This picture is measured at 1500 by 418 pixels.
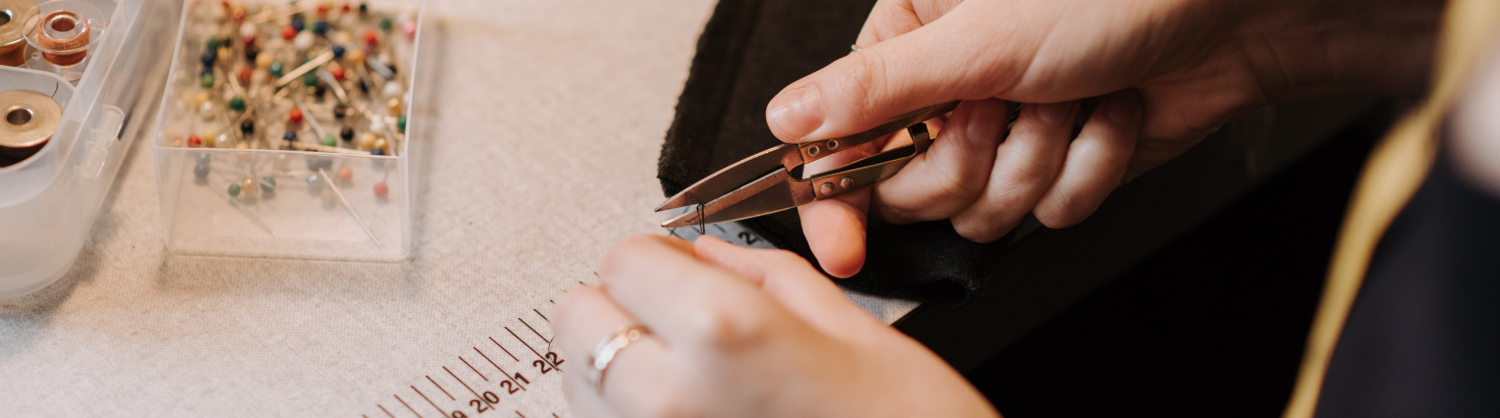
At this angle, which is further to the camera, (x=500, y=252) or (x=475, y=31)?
(x=475, y=31)

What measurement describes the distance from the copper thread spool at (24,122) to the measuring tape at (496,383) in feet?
1.05

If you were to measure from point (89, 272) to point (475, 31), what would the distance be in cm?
42

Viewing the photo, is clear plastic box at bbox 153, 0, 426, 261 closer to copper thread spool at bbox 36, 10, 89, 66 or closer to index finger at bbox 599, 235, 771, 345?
copper thread spool at bbox 36, 10, 89, 66

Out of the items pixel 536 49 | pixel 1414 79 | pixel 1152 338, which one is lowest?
pixel 1152 338

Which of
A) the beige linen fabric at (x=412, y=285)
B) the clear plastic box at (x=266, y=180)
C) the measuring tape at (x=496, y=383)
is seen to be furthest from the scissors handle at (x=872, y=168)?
the clear plastic box at (x=266, y=180)

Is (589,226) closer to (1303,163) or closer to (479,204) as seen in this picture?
(479,204)

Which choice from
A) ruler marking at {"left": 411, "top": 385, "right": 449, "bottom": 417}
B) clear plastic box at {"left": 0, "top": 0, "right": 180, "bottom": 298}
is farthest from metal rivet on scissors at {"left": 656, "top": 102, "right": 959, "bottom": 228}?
clear plastic box at {"left": 0, "top": 0, "right": 180, "bottom": 298}

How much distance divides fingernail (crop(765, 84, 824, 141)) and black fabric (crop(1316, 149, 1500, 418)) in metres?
0.36

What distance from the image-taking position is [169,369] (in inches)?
24.1

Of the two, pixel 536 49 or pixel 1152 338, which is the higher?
pixel 536 49

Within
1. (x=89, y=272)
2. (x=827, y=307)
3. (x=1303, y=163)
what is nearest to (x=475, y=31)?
(x=89, y=272)

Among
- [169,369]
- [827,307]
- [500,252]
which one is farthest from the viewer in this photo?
[500,252]

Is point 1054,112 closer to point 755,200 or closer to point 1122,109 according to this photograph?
point 1122,109

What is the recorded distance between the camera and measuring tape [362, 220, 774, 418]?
614mm
